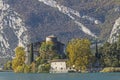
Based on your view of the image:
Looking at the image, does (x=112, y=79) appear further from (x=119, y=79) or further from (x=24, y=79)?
(x=24, y=79)

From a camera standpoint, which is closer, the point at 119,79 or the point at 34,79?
the point at 119,79

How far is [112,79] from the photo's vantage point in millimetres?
150125

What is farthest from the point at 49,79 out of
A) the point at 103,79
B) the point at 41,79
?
the point at 103,79

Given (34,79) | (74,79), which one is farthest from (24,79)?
(74,79)

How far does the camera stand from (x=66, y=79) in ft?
511

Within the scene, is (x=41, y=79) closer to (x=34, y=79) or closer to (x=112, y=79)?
(x=34, y=79)

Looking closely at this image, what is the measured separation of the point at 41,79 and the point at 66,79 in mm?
5416

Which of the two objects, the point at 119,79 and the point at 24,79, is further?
the point at 24,79

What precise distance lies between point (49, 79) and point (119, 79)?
1638 centimetres

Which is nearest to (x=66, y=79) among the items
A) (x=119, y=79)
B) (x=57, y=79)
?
(x=57, y=79)

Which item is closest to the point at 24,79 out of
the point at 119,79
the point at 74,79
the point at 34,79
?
the point at 34,79

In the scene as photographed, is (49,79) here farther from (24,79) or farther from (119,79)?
(119,79)

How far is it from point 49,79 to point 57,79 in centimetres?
189

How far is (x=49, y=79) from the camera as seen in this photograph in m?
156
